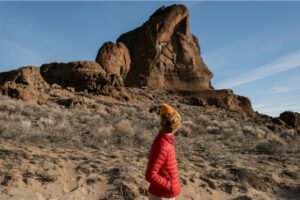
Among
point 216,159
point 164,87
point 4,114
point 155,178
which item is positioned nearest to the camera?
point 155,178

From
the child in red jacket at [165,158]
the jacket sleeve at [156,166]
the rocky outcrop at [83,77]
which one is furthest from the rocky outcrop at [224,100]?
the jacket sleeve at [156,166]

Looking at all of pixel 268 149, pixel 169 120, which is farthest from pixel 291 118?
pixel 169 120

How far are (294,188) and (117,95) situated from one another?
20.8 m

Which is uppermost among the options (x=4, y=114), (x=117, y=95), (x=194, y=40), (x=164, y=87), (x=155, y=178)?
(x=194, y=40)

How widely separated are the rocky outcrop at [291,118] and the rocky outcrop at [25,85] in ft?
68.4

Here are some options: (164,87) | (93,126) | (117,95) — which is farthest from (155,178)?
(164,87)

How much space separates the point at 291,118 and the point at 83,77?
18.5m

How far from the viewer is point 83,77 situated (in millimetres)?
29516

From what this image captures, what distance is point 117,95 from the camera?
92.2 ft

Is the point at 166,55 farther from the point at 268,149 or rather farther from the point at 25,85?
the point at 268,149

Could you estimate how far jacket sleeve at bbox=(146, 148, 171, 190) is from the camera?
3646 mm

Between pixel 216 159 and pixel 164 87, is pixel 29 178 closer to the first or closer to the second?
pixel 216 159

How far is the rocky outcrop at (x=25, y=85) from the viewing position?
20.1 meters

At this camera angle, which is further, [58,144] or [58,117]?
[58,117]
